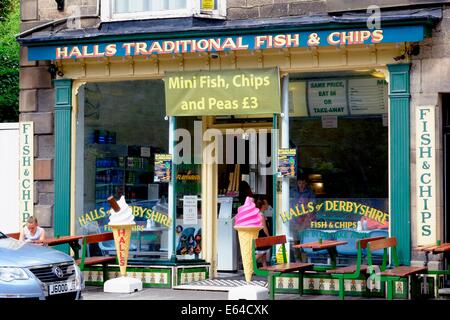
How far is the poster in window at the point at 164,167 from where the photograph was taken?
16562mm

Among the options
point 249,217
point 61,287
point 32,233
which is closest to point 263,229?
point 249,217

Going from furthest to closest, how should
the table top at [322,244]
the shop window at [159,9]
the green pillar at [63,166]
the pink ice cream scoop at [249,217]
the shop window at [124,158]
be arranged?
the green pillar at [63,166]
the shop window at [124,158]
the shop window at [159,9]
the pink ice cream scoop at [249,217]
the table top at [322,244]

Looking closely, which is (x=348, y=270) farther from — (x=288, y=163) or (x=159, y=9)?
(x=159, y=9)

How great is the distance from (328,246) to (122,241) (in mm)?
3296

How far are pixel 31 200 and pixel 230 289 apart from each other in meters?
4.25

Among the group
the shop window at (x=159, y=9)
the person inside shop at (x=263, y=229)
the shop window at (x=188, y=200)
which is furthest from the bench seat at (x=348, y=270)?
the shop window at (x=159, y=9)

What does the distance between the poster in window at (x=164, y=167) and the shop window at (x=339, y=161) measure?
208cm

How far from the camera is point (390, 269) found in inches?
577

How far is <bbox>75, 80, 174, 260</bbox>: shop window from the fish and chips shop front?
0.08ft

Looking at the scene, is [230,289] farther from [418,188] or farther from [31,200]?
[31,200]

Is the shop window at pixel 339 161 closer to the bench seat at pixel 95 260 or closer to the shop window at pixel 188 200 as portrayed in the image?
the shop window at pixel 188 200

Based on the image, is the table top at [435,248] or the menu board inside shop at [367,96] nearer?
the table top at [435,248]

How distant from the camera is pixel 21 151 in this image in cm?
1734
